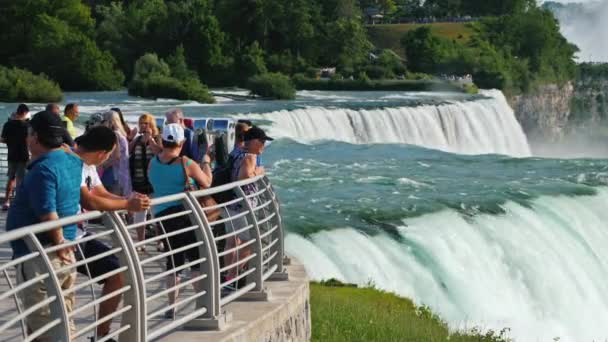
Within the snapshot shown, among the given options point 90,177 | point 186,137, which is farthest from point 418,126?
point 90,177

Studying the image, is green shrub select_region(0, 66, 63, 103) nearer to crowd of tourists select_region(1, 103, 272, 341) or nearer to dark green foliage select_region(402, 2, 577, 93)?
dark green foliage select_region(402, 2, 577, 93)

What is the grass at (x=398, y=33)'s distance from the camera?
391ft

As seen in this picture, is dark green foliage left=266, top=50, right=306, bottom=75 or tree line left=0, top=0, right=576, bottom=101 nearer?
tree line left=0, top=0, right=576, bottom=101

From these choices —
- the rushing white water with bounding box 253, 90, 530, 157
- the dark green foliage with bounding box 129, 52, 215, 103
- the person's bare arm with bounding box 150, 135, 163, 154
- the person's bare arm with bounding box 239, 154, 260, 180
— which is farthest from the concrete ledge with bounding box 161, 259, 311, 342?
the dark green foliage with bounding box 129, 52, 215, 103

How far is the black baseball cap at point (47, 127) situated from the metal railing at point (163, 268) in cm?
48

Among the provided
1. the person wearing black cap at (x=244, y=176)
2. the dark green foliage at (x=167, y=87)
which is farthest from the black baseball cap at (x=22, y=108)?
the dark green foliage at (x=167, y=87)

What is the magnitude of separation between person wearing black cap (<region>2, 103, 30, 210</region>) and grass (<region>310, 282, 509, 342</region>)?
13.0ft

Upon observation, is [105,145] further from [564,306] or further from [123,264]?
[564,306]

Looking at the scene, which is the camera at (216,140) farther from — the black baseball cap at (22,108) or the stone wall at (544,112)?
the stone wall at (544,112)

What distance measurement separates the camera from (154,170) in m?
9.20

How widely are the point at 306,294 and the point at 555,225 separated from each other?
48.3 ft

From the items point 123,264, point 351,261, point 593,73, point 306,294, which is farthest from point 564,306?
point 593,73

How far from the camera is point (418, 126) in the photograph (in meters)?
48.6

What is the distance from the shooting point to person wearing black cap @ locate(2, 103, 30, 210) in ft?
50.8
